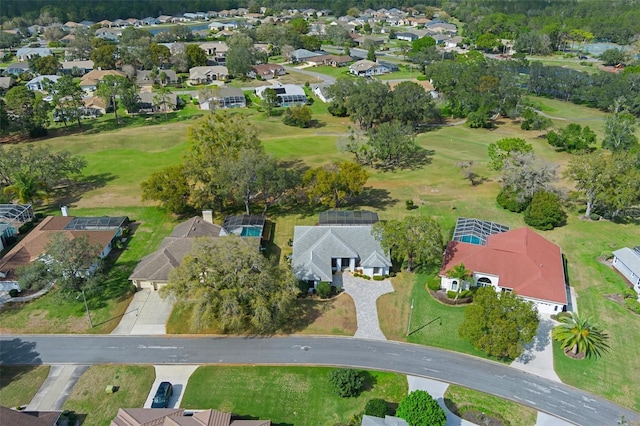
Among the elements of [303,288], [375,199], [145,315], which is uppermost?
[303,288]

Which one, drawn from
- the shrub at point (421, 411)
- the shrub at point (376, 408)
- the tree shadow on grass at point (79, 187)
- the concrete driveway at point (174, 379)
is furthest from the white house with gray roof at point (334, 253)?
the tree shadow on grass at point (79, 187)

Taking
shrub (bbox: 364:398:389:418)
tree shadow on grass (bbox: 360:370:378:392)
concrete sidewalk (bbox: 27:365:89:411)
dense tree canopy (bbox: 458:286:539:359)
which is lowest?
tree shadow on grass (bbox: 360:370:378:392)

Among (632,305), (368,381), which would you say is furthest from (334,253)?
(632,305)

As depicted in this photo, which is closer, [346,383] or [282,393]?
[346,383]

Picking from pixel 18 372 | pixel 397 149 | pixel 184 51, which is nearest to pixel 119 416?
pixel 18 372

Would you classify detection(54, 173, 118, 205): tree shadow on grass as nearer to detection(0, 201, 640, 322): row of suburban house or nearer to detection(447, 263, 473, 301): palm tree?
detection(0, 201, 640, 322): row of suburban house

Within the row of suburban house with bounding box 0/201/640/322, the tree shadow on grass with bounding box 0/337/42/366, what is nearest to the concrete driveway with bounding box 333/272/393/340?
the row of suburban house with bounding box 0/201/640/322

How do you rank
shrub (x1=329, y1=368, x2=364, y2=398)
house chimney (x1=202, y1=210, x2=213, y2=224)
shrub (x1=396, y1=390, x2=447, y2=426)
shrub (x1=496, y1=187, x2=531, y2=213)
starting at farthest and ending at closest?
shrub (x1=496, y1=187, x2=531, y2=213), house chimney (x1=202, y1=210, x2=213, y2=224), shrub (x1=329, y1=368, x2=364, y2=398), shrub (x1=396, y1=390, x2=447, y2=426)

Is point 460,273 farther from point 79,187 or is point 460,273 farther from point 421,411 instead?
point 79,187
